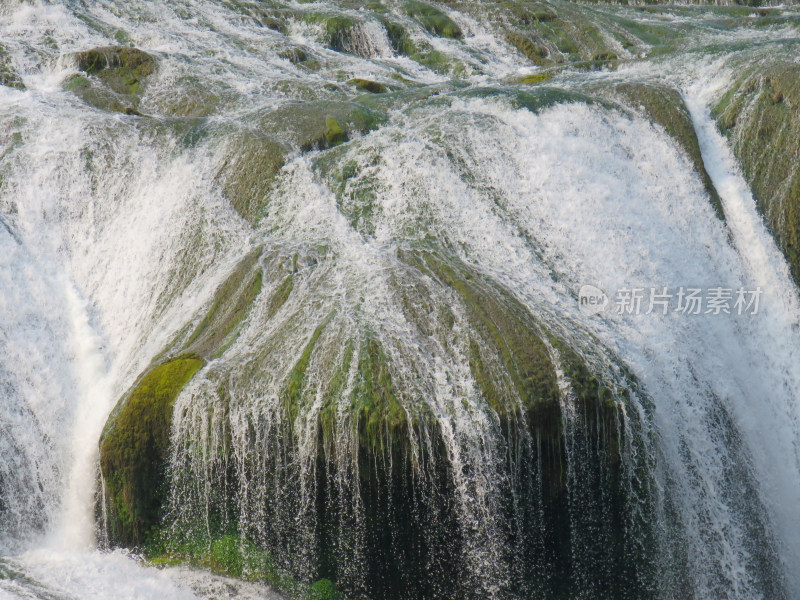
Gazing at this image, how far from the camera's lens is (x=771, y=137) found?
41.1ft

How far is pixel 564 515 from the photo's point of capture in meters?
7.76

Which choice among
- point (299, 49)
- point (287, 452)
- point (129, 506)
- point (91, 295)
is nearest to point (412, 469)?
point (287, 452)

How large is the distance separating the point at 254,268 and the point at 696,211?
677 centimetres

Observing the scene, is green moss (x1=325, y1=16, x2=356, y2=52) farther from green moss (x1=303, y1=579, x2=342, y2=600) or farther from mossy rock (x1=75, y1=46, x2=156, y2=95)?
green moss (x1=303, y1=579, x2=342, y2=600)

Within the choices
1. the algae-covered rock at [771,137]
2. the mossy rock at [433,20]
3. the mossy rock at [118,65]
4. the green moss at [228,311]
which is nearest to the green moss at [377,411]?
the green moss at [228,311]

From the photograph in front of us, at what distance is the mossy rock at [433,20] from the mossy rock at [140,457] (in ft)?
52.7

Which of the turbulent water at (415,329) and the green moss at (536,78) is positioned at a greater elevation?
the green moss at (536,78)

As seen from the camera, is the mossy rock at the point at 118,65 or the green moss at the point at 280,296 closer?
the green moss at the point at 280,296

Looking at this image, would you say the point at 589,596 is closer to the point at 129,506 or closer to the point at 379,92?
the point at 129,506

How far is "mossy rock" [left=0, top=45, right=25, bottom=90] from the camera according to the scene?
15.9m

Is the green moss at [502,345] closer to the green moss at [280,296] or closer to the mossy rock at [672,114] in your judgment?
the green moss at [280,296]

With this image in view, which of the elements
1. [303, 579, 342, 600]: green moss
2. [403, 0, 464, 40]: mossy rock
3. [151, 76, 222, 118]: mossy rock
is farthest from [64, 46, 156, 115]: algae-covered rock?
→ [303, 579, 342, 600]: green moss

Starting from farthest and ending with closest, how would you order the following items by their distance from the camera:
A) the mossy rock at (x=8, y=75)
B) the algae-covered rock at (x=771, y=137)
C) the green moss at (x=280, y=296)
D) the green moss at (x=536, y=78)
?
the mossy rock at (x=8, y=75), the green moss at (x=536, y=78), the algae-covered rock at (x=771, y=137), the green moss at (x=280, y=296)

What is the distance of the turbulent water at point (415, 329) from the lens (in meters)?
7.66
